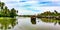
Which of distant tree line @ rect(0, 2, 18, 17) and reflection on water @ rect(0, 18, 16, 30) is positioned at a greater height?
distant tree line @ rect(0, 2, 18, 17)

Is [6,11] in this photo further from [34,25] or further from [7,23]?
[34,25]

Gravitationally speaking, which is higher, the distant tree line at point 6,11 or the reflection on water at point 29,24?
the distant tree line at point 6,11

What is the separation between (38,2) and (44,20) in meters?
0.19

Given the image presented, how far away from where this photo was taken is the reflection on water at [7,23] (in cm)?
144

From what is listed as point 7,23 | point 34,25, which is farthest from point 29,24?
point 7,23

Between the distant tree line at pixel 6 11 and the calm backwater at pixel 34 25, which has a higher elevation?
the distant tree line at pixel 6 11

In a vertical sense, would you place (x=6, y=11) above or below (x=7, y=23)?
above

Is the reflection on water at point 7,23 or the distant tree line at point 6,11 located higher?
the distant tree line at point 6,11

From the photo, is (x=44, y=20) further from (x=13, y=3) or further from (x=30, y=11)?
(x=13, y=3)

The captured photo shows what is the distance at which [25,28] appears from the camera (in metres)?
1.44

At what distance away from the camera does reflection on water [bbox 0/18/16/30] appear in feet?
4.73

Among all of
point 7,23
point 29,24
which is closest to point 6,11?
point 7,23

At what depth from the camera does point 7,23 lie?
1455 mm

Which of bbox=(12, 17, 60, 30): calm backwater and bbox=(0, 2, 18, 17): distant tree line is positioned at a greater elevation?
bbox=(0, 2, 18, 17): distant tree line
